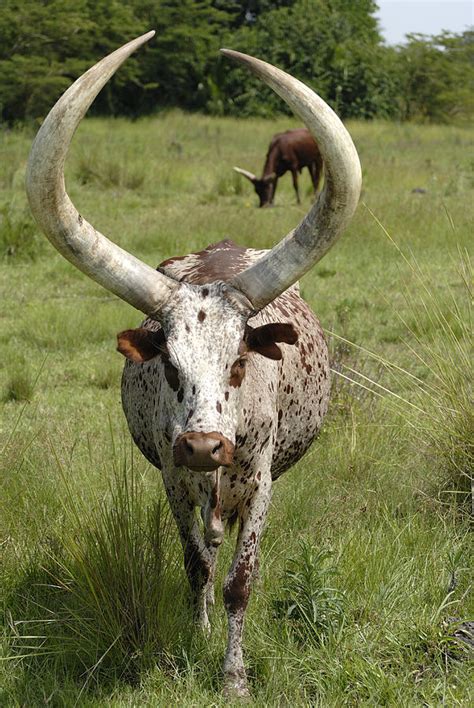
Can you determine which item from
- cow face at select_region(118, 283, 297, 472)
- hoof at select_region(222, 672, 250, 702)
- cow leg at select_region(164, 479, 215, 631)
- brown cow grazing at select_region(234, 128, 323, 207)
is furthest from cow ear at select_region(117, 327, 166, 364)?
brown cow grazing at select_region(234, 128, 323, 207)

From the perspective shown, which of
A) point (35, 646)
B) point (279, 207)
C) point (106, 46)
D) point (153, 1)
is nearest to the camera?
point (35, 646)

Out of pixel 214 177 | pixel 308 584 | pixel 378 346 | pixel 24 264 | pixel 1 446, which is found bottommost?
pixel 214 177

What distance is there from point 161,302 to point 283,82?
78 centimetres

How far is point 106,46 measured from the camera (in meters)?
33.3

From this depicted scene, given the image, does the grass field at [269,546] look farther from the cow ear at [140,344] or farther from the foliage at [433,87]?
the foliage at [433,87]

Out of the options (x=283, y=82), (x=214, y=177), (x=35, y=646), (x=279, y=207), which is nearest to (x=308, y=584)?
(x=35, y=646)

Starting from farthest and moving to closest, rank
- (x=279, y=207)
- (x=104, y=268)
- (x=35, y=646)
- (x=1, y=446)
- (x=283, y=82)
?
(x=279, y=207) → (x=1, y=446) → (x=35, y=646) → (x=104, y=268) → (x=283, y=82)

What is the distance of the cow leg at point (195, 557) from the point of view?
149 inches

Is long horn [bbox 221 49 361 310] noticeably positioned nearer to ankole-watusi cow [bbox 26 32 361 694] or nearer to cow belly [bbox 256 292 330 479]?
ankole-watusi cow [bbox 26 32 361 694]

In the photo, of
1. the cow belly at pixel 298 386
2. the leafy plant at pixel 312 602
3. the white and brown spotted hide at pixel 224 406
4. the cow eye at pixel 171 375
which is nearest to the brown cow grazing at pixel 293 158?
the cow belly at pixel 298 386

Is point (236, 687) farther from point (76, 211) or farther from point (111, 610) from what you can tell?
point (76, 211)

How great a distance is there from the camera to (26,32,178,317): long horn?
2.97 meters

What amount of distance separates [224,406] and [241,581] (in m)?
0.76

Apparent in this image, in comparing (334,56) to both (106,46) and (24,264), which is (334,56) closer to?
(106,46)
